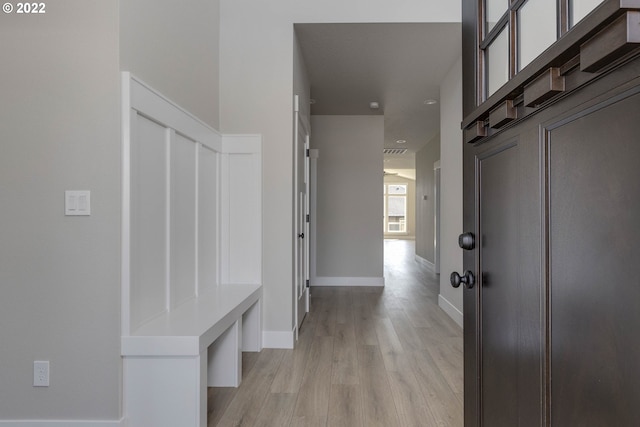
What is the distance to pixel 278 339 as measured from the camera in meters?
3.09

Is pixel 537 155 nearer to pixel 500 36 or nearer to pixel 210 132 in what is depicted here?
pixel 500 36

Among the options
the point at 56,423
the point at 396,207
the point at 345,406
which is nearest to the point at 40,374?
the point at 56,423

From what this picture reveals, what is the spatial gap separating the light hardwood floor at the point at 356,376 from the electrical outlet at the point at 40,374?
2.60ft

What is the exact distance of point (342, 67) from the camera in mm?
3965

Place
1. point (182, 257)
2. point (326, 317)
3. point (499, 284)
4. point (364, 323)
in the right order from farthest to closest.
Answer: point (326, 317) < point (364, 323) < point (182, 257) < point (499, 284)

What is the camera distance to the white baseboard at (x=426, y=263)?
24.2ft

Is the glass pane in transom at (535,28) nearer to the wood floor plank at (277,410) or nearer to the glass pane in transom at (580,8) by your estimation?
the glass pane in transom at (580,8)

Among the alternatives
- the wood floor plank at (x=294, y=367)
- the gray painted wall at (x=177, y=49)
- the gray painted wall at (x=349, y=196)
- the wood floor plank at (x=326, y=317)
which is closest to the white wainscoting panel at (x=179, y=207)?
the gray painted wall at (x=177, y=49)

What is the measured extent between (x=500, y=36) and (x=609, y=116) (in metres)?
0.50

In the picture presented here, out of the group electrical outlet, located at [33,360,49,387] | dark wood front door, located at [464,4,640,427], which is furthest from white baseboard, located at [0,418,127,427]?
dark wood front door, located at [464,4,640,427]

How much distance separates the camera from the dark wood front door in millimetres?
509

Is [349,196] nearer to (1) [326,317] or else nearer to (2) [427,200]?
(1) [326,317]

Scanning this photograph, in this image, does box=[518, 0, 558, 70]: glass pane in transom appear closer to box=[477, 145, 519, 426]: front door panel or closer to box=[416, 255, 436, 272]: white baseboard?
box=[477, 145, 519, 426]: front door panel

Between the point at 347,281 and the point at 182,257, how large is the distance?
3.68 metres
